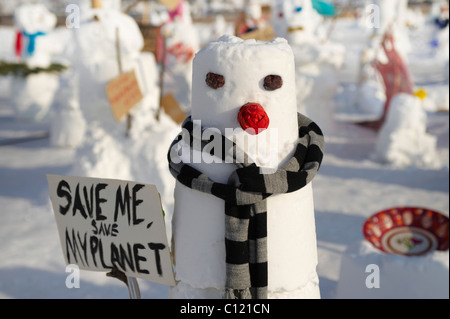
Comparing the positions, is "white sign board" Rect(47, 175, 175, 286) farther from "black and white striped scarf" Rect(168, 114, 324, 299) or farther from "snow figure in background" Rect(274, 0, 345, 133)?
"snow figure in background" Rect(274, 0, 345, 133)

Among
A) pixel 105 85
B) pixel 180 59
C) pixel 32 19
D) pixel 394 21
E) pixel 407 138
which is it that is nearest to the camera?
pixel 105 85

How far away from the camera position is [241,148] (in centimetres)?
140

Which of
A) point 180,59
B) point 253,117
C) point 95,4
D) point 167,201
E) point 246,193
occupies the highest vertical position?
point 95,4

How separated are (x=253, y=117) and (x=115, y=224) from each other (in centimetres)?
57

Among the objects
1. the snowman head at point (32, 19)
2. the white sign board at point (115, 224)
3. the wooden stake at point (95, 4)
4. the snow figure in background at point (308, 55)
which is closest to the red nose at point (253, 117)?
the white sign board at point (115, 224)

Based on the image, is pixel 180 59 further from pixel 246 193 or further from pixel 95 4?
pixel 246 193

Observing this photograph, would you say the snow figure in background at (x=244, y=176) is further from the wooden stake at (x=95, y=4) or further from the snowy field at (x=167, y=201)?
the wooden stake at (x=95, y=4)

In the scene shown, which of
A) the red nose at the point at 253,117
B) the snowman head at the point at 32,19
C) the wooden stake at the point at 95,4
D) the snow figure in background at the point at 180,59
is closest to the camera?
the red nose at the point at 253,117

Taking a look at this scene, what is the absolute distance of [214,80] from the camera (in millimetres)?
1379

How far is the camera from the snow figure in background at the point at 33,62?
621 cm

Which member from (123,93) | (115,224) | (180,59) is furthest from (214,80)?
(180,59)

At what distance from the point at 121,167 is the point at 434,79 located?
24.0 feet

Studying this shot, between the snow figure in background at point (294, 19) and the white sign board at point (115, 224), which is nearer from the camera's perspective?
the white sign board at point (115, 224)

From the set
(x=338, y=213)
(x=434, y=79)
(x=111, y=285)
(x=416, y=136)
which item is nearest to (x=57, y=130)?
(x=111, y=285)
